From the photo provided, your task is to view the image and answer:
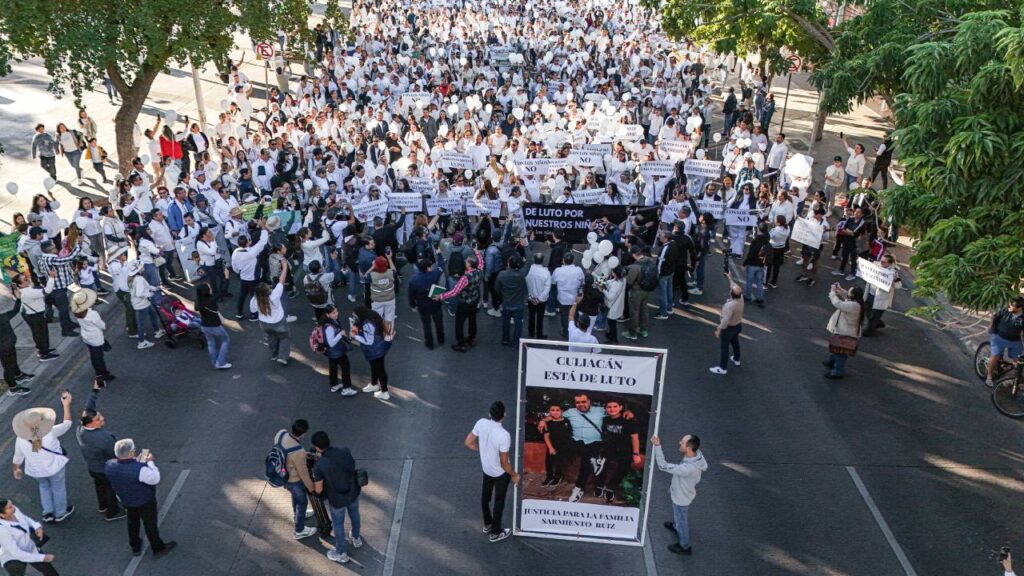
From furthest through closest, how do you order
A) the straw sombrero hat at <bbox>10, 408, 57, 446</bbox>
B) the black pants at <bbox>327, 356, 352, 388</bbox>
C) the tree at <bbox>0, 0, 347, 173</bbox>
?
the tree at <bbox>0, 0, 347, 173</bbox>
the black pants at <bbox>327, 356, 352, 388</bbox>
the straw sombrero hat at <bbox>10, 408, 57, 446</bbox>

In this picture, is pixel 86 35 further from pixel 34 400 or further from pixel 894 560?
pixel 894 560

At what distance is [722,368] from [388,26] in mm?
26424

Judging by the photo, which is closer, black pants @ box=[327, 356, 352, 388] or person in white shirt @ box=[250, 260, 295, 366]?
black pants @ box=[327, 356, 352, 388]

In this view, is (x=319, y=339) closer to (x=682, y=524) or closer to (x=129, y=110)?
(x=682, y=524)

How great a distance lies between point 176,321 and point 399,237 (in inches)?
199

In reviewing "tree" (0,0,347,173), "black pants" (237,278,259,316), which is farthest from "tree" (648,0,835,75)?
"black pants" (237,278,259,316)

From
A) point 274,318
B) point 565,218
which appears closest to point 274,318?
point 274,318

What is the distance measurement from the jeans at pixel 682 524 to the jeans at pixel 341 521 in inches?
138

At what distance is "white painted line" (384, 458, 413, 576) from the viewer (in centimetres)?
955

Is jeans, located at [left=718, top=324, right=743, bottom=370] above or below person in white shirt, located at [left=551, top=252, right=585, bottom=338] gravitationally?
below

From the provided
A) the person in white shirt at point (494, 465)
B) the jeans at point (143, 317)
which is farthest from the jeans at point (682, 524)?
the jeans at point (143, 317)

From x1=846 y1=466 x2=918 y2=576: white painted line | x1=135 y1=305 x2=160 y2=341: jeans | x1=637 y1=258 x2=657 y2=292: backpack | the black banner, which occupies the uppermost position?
the black banner

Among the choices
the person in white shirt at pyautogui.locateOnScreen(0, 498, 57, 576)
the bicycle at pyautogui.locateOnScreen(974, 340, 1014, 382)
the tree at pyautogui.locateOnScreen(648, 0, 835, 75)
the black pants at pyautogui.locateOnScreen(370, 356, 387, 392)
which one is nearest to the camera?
the person in white shirt at pyautogui.locateOnScreen(0, 498, 57, 576)

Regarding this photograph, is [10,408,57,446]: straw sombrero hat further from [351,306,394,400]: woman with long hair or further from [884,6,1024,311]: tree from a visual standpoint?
[884,6,1024,311]: tree
